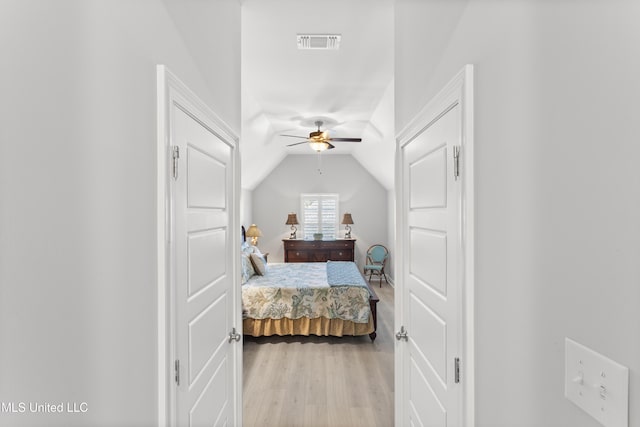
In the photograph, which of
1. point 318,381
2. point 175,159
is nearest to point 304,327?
point 318,381

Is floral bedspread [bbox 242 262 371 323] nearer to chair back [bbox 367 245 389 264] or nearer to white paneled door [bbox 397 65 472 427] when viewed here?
white paneled door [bbox 397 65 472 427]

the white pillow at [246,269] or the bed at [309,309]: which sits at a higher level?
the white pillow at [246,269]

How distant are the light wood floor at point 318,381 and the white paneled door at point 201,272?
2.75ft

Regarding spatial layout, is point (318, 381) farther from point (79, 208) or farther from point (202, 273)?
point (79, 208)

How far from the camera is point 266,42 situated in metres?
2.69

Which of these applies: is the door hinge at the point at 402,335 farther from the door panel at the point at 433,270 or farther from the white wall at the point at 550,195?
the white wall at the point at 550,195

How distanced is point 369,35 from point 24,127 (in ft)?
8.13

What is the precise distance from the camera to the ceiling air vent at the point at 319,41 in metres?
2.60

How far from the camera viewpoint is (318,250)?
7.20 metres

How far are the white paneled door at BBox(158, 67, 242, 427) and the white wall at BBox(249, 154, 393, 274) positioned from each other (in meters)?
5.75

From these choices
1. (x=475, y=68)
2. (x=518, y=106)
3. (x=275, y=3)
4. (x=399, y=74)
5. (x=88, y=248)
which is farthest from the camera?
(x=275, y=3)

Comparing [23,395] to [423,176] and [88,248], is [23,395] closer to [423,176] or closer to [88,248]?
[88,248]

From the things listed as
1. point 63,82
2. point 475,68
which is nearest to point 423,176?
point 475,68

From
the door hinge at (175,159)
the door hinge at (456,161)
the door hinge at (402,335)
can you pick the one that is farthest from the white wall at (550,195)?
the door hinge at (175,159)
